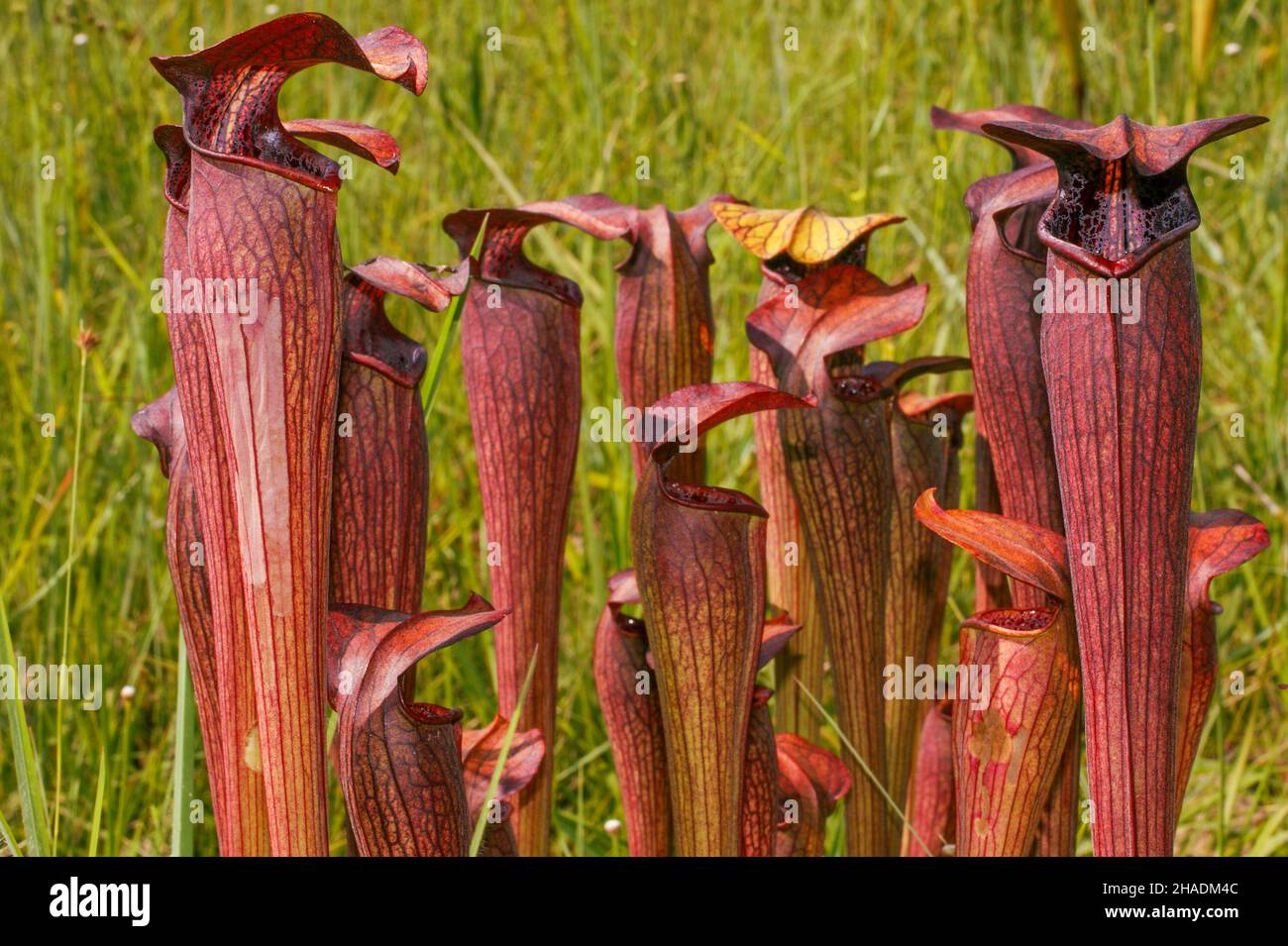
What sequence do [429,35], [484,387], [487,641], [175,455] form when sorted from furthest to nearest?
[429,35], [487,641], [484,387], [175,455]

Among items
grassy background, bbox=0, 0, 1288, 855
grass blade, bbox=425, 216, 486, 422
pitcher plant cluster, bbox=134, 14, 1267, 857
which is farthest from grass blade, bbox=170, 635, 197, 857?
grassy background, bbox=0, 0, 1288, 855

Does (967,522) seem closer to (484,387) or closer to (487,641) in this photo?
(484,387)

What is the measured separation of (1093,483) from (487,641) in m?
1.45

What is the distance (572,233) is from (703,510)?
2.02 m

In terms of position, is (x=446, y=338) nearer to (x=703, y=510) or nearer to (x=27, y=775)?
(x=703, y=510)

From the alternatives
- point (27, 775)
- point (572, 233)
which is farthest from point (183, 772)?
point (572, 233)

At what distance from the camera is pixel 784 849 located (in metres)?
1.46

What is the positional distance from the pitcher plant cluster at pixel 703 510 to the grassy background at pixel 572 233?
45 cm

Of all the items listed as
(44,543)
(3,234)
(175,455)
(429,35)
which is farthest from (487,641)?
(429,35)

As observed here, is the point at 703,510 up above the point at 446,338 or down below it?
below

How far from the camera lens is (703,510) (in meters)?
1.19

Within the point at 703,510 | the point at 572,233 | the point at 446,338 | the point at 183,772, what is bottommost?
the point at 183,772

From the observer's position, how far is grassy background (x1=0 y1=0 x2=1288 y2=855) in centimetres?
218
